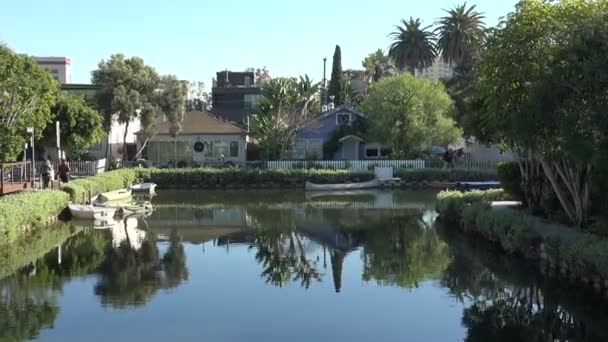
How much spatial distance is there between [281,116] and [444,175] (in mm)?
11979

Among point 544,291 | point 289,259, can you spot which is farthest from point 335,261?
point 544,291

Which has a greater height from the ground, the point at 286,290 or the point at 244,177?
the point at 244,177

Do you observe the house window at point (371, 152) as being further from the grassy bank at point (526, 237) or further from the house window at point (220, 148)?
the grassy bank at point (526, 237)

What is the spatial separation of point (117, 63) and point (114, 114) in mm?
3179

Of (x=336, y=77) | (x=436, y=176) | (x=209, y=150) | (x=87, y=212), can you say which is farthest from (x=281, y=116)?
(x=336, y=77)

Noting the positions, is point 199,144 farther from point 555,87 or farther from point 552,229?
point 555,87

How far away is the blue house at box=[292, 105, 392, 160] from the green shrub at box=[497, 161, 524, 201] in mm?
26666

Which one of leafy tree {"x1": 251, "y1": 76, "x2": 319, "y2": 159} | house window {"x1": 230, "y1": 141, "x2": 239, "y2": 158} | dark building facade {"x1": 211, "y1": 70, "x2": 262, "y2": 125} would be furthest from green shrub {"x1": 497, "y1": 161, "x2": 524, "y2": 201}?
dark building facade {"x1": 211, "y1": 70, "x2": 262, "y2": 125}

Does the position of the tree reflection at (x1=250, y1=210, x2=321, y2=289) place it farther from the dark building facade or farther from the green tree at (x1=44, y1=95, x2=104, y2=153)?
the dark building facade

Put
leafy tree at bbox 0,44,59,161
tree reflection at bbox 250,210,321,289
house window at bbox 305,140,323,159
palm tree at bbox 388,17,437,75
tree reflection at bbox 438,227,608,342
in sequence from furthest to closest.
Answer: palm tree at bbox 388,17,437,75 → house window at bbox 305,140,323,159 → leafy tree at bbox 0,44,59,161 → tree reflection at bbox 250,210,321,289 → tree reflection at bbox 438,227,608,342

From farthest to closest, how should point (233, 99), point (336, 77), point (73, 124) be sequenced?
point (233, 99) < point (336, 77) < point (73, 124)

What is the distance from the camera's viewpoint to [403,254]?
19047mm

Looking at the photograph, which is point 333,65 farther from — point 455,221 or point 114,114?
point 455,221

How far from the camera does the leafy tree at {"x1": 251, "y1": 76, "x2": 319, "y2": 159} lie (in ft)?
156
